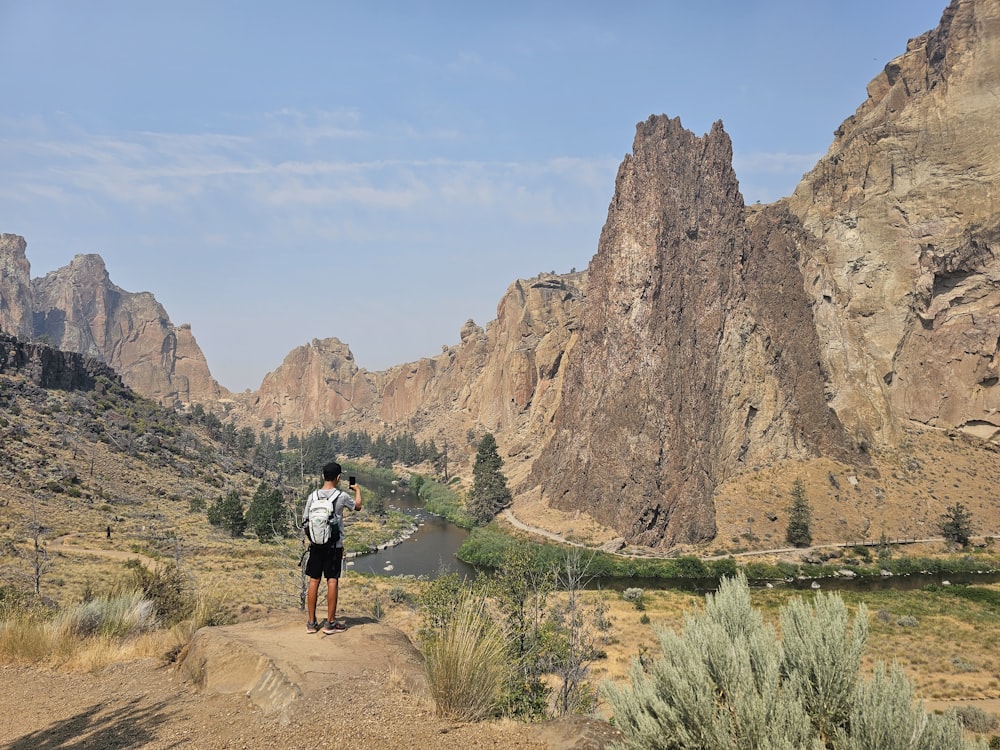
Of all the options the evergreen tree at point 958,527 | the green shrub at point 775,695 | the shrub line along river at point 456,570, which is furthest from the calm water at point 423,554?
the evergreen tree at point 958,527

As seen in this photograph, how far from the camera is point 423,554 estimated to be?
60.3 m

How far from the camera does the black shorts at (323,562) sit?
766cm

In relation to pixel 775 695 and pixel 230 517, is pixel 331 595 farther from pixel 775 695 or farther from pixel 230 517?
pixel 230 517

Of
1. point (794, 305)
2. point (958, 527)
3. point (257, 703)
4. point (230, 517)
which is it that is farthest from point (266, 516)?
point (794, 305)

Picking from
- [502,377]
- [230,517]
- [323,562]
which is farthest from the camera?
[502,377]

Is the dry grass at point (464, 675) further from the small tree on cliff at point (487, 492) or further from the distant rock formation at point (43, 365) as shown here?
the distant rock formation at point (43, 365)

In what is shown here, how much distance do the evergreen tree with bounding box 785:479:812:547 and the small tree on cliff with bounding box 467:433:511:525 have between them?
33.9m

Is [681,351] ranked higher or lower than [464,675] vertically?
higher

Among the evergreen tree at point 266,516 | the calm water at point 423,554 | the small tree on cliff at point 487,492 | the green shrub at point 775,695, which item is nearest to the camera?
the green shrub at point 775,695

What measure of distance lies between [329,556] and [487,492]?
226 ft

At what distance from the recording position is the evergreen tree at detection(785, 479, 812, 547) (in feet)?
194

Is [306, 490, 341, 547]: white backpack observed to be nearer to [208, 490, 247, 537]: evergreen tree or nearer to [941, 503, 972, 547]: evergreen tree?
[208, 490, 247, 537]: evergreen tree

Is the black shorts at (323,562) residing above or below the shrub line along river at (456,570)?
above

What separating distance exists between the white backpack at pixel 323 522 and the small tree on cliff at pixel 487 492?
6715cm
